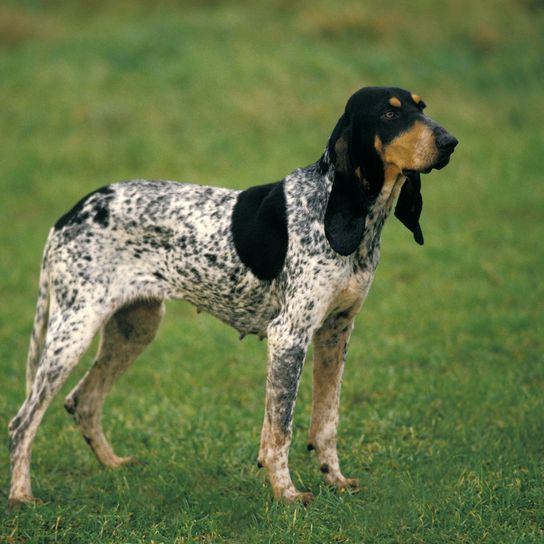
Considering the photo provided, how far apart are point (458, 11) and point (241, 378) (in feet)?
50.4

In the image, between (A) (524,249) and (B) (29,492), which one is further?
(A) (524,249)

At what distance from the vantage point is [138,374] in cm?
739

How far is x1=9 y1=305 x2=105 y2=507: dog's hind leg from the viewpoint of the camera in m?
5.06

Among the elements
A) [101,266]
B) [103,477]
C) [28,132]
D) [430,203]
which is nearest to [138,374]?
[103,477]

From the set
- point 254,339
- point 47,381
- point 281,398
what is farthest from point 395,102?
point 254,339

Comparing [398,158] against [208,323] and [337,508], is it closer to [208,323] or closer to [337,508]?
[337,508]

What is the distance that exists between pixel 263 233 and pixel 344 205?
0.53 meters

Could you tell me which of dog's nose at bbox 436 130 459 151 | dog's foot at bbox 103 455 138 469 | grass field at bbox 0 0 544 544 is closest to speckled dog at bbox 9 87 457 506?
dog's nose at bbox 436 130 459 151

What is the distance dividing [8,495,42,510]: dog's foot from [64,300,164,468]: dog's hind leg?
0.63m

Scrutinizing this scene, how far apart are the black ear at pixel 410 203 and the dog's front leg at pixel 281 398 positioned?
0.86 meters

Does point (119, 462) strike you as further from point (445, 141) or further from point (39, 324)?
point (445, 141)

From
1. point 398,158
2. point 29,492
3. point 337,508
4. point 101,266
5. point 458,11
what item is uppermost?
point 458,11

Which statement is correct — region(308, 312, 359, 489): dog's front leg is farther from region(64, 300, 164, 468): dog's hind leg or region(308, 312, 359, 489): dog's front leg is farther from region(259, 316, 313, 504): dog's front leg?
region(64, 300, 164, 468): dog's hind leg

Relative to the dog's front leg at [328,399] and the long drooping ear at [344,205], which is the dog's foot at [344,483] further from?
the long drooping ear at [344,205]
